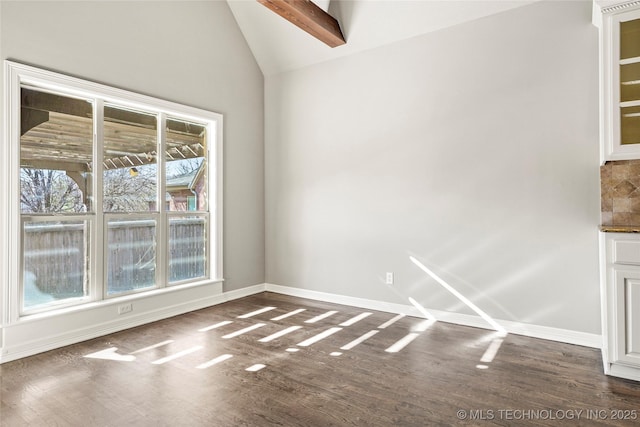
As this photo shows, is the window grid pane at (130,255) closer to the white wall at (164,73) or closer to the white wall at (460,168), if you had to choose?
the white wall at (164,73)

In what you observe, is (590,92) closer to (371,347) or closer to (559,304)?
(559,304)

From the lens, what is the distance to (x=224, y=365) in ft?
9.07

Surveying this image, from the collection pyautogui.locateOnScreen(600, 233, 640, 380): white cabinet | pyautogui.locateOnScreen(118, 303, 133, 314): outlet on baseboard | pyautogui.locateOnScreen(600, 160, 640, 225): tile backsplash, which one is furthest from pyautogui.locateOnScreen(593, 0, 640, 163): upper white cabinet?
pyautogui.locateOnScreen(118, 303, 133, 314): outlet on baseboard

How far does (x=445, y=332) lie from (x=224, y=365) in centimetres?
199

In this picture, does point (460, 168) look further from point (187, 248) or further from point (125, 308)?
point (125, 308)

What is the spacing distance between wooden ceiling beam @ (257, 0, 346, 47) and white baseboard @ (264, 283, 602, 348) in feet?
9.75

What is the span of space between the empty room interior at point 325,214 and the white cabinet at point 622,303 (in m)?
0.01

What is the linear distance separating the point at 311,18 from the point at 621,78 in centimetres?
267

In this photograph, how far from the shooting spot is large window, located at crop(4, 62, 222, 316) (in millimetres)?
3062

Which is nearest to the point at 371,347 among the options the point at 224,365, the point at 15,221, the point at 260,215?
the point at 224,365

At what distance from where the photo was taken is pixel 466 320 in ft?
12.1

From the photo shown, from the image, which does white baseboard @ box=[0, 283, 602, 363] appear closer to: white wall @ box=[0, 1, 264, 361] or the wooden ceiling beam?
white wall @ box=[0, 1, 264, 361]

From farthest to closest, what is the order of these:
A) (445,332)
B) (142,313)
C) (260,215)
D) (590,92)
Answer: (260,215)
(142,313)
(445,332)
(590,92)

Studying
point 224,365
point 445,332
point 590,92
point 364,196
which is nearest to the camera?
point 224,365
